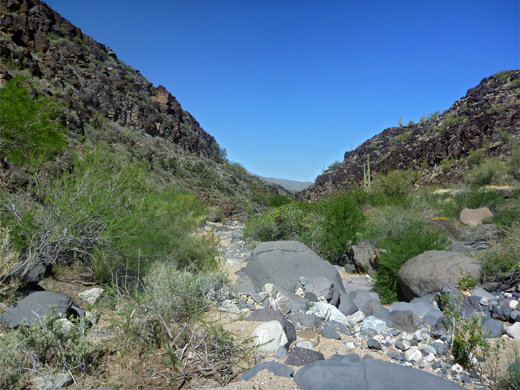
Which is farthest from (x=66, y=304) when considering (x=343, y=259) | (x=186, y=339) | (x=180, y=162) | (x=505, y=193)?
(x=180, y=162)

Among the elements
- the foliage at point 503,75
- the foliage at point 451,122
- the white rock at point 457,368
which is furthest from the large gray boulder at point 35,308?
the foliage at point 503,75

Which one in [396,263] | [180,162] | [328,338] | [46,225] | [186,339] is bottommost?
[328,338]

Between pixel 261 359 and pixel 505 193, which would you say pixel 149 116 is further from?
pixel 261 359

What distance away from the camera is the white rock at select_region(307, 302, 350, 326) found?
4648 mm

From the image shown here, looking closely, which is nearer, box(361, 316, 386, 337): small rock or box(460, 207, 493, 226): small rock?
box(361, 316, 386, 337): small rock

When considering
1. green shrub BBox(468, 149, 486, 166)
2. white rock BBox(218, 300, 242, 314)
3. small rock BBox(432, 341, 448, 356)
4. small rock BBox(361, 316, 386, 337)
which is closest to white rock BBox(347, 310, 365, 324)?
small rock BBox(361, 316, 386, 337)

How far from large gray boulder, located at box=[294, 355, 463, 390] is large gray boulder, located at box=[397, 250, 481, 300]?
3.05m

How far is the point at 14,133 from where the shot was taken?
23.0 feet

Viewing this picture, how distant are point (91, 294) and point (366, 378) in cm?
382

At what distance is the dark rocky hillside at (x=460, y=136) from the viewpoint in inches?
1060

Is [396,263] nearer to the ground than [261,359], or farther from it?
farther from it

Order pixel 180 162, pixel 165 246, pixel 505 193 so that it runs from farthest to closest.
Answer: pixel 180 162 → pixel 505 193 → pixel 165 246

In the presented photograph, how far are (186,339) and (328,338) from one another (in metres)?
1.85

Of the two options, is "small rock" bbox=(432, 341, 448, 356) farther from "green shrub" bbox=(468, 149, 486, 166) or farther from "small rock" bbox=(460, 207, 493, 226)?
"green shrub" bbox=(468, 149, 486, 166)
